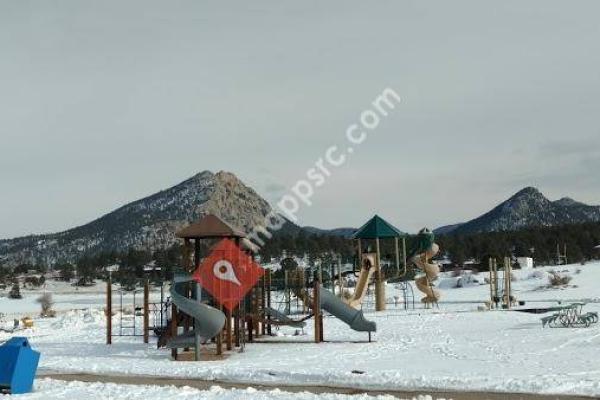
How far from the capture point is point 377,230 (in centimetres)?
3969

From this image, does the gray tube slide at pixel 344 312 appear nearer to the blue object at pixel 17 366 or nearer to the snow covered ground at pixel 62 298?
the blue object at pixel 17 366

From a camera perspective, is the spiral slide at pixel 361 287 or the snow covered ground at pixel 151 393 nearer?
the snow covered ground at pixel 151 393

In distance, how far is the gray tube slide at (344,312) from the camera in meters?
21.8

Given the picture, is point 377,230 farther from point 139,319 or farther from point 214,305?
point 214,305

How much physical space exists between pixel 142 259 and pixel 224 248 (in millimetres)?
98805

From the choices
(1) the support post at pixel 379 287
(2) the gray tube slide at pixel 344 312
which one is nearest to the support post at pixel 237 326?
(2) the gray tube slide at pixel 344 312

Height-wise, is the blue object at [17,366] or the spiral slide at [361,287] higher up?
the spiral slide at [361,287]

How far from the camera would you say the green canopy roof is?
3944cm

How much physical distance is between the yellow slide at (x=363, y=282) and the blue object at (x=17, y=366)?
22.4 metres

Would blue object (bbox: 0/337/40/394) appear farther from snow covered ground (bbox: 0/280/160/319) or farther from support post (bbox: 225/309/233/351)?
snow covered ground (bbox: 0/280/160/319)

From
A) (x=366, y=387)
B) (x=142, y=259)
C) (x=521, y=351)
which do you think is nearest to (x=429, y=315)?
(x=521, y=351)

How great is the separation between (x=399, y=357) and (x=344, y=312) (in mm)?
5600

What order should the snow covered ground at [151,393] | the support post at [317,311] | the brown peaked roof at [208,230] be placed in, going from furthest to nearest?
1. the support post at [317,311]
2. the brown peaked roof at [208,230]
3. the snow covered ground at [151,393]

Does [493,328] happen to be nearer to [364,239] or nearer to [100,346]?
[100,346]
